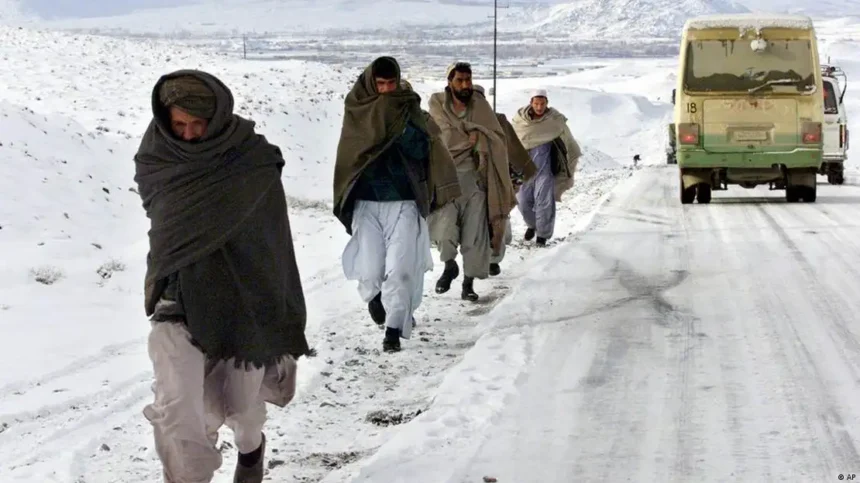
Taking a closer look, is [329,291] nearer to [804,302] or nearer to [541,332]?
[541,332]

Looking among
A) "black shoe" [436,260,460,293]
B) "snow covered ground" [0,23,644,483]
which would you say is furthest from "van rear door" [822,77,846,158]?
"black shoe" [436,260,460,293]

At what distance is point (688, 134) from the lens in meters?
16.1

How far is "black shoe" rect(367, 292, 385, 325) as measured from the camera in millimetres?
8055

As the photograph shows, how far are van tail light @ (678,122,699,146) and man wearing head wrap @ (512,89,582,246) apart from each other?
3.31m

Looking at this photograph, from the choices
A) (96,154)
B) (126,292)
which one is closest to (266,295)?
(126,292)

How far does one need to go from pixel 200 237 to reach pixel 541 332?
384 cm

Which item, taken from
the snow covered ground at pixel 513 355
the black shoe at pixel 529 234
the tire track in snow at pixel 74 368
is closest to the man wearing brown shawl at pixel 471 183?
the snow covered ground at pixel 513 355

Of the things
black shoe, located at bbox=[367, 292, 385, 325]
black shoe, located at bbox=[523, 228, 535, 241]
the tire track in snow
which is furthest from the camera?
black shoe, located at bbox=[523, 228, 535, 241]

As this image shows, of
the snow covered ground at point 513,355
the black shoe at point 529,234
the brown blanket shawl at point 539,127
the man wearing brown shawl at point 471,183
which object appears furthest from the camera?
the black shoe at point 529,234

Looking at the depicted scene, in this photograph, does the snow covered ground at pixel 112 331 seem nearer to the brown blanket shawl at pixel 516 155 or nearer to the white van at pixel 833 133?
the brown blanket shawl at pixel 516 155

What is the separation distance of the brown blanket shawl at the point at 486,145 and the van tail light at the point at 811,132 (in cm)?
744

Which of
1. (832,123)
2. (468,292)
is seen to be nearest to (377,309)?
(468,292)

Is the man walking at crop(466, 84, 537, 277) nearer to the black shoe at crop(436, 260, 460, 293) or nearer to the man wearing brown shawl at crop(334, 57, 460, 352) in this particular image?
the black shoe at crop(436, 260, 460, 293)

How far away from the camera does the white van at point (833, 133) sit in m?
21.1
